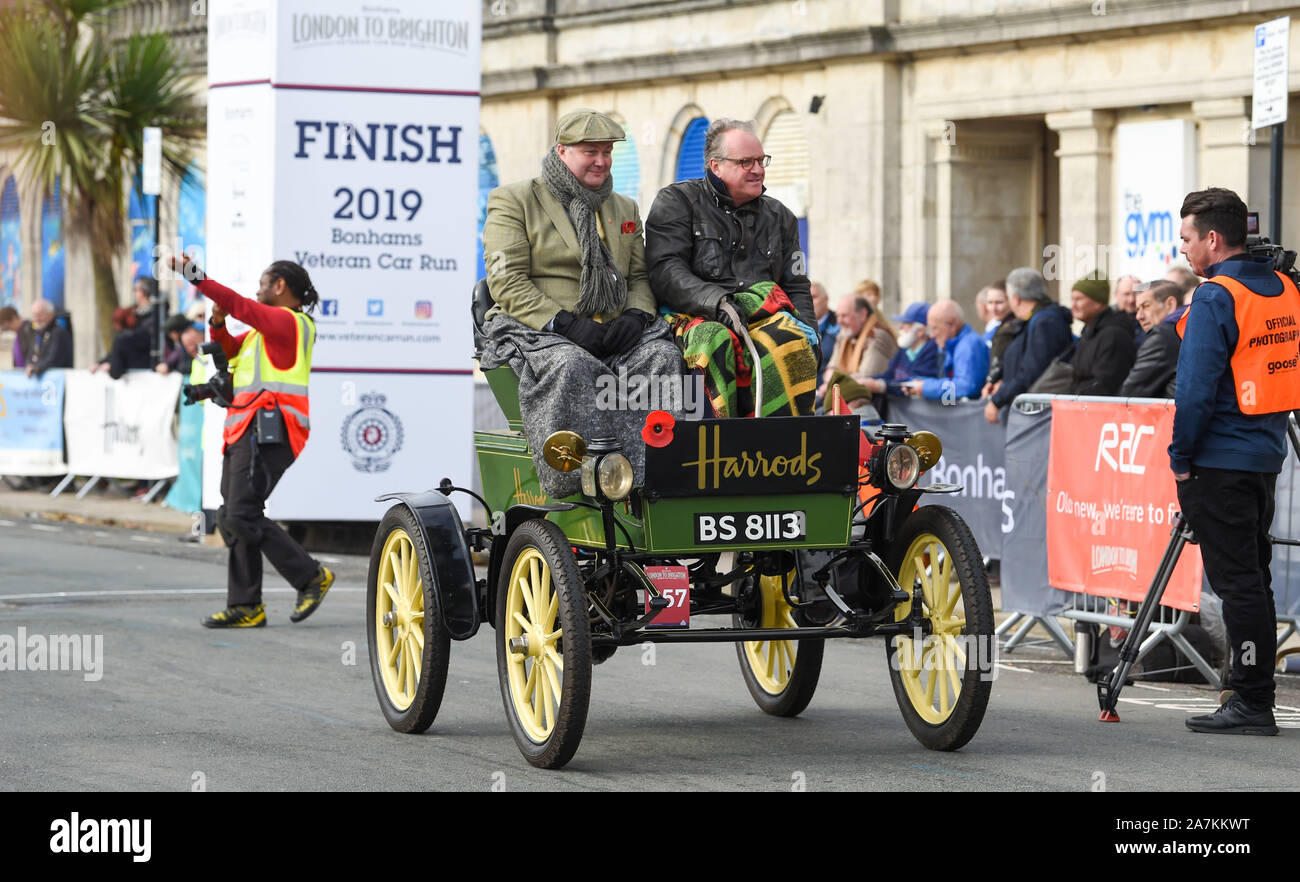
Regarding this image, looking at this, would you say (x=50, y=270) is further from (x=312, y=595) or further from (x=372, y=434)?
(x=312, y=595)

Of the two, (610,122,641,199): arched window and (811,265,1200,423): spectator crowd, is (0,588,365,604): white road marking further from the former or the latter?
(610,122,641,199): arched window

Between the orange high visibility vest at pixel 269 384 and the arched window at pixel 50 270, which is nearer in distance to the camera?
the orange high visibility vest at pixel 269 384

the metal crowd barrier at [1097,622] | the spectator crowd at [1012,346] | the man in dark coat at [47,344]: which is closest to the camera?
the metal crowd barrier at [1097,622]

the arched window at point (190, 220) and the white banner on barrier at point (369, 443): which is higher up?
the arched window at point (190, 220)

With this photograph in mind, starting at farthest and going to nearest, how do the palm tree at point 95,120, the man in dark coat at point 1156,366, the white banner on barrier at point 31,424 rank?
the palm tree at point 95,120 < the white banner on barrier at point 31,424 < the man in dark coat at point 1156,366

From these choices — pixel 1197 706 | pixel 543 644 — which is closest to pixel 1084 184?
pixel 1197 706

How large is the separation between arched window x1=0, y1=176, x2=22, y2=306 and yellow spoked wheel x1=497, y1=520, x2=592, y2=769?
3487 cm

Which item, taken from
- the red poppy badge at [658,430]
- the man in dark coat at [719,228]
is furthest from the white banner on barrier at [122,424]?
the red poppy badge at [658,430]

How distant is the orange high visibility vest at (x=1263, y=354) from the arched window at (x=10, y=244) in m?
35.1

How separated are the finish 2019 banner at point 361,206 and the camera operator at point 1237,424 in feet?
28.6

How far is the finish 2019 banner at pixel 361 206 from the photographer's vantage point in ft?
55.0
